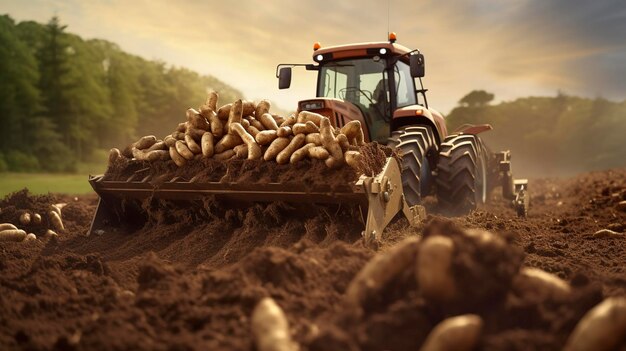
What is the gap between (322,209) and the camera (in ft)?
19.3

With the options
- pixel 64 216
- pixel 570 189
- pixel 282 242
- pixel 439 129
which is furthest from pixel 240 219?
pixel 570 189

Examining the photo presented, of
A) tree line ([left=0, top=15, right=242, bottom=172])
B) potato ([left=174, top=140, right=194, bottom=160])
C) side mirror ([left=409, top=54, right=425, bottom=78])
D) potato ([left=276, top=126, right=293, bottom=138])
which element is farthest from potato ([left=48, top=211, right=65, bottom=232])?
tree line ([left=0, top=15, right=242, bottom=172])

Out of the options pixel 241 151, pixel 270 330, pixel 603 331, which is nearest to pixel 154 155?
pixel 241 151

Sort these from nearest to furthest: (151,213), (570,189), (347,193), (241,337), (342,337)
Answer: (342,337) < (241,337) < (347,193) < (151,213) < (570,189)

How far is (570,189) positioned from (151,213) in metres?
15.2

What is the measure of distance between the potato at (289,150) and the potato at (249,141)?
32 centimetres

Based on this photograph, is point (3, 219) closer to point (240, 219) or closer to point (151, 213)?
point (151, 213)

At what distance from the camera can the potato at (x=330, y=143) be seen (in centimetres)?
564

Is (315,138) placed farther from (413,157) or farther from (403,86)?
(403,86)

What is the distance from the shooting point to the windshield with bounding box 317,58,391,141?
28.2 ft

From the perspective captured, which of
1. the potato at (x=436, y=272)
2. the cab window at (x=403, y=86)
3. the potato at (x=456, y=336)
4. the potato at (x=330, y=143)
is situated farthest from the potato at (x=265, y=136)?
the potato at (x=456, y=336)

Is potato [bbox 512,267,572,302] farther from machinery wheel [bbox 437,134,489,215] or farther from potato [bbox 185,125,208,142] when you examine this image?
machinery wheel [bbox 437,134,489,215]

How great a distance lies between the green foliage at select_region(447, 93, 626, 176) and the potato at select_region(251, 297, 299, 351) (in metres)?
30.5

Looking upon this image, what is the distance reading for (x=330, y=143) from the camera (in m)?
5.69
